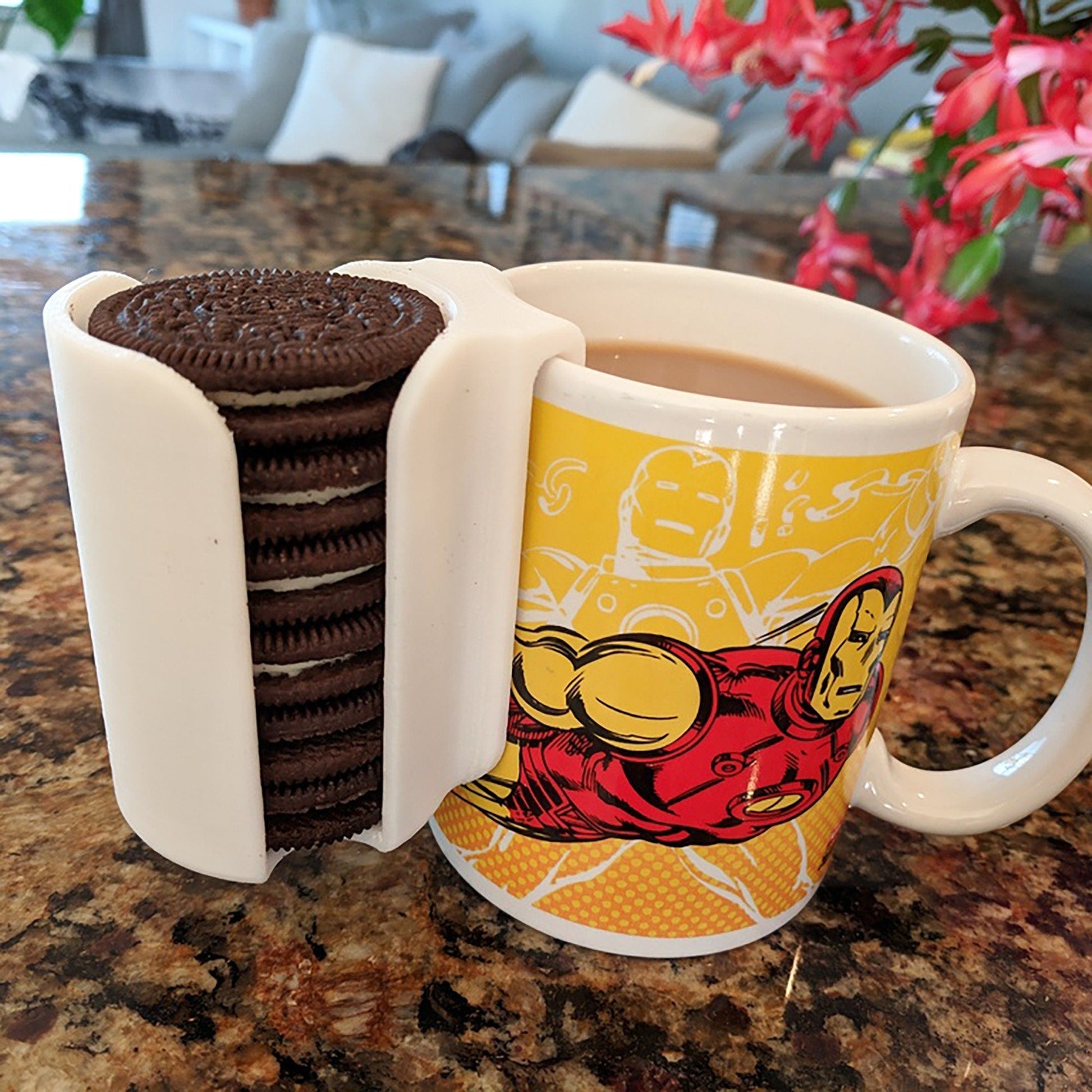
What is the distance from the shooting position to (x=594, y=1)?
3.74 metres

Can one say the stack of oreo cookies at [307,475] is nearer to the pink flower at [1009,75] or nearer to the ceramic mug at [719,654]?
the ceramic mug at [719,654]

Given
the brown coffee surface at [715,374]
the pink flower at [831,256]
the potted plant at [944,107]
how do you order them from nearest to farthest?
the brown coffee surface at [715,374] < the potted plant at [944,107] < the pink flower at [831,256]

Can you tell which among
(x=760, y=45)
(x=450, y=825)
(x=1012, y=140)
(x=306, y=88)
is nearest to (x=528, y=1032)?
(x=450, y=825)

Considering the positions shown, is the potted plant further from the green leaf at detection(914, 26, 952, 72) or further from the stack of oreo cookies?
the stack of oreo cookies

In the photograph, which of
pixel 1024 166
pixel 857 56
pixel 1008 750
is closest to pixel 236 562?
pixel 1008 750

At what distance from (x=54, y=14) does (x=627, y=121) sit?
95.6 inches

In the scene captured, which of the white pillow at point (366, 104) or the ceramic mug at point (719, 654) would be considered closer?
the ceramic mug at point (719, 654)

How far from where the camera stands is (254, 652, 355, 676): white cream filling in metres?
0.28

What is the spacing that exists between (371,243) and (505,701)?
2.40 ft

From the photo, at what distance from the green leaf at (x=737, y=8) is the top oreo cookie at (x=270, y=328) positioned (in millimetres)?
422

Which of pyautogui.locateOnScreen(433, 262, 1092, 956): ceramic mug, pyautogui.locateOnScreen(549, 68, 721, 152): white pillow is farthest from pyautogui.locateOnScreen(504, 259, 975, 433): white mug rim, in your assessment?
pyautogui.locateOnScreen(549, 68, 721, 152): white pillow

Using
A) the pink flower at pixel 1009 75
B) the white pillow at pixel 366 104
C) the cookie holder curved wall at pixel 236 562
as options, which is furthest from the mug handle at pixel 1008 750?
the white pillow at pixel 366 104

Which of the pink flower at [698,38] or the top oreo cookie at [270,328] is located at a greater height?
the pink flower at [698,38]

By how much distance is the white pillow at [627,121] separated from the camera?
2.95 meters
